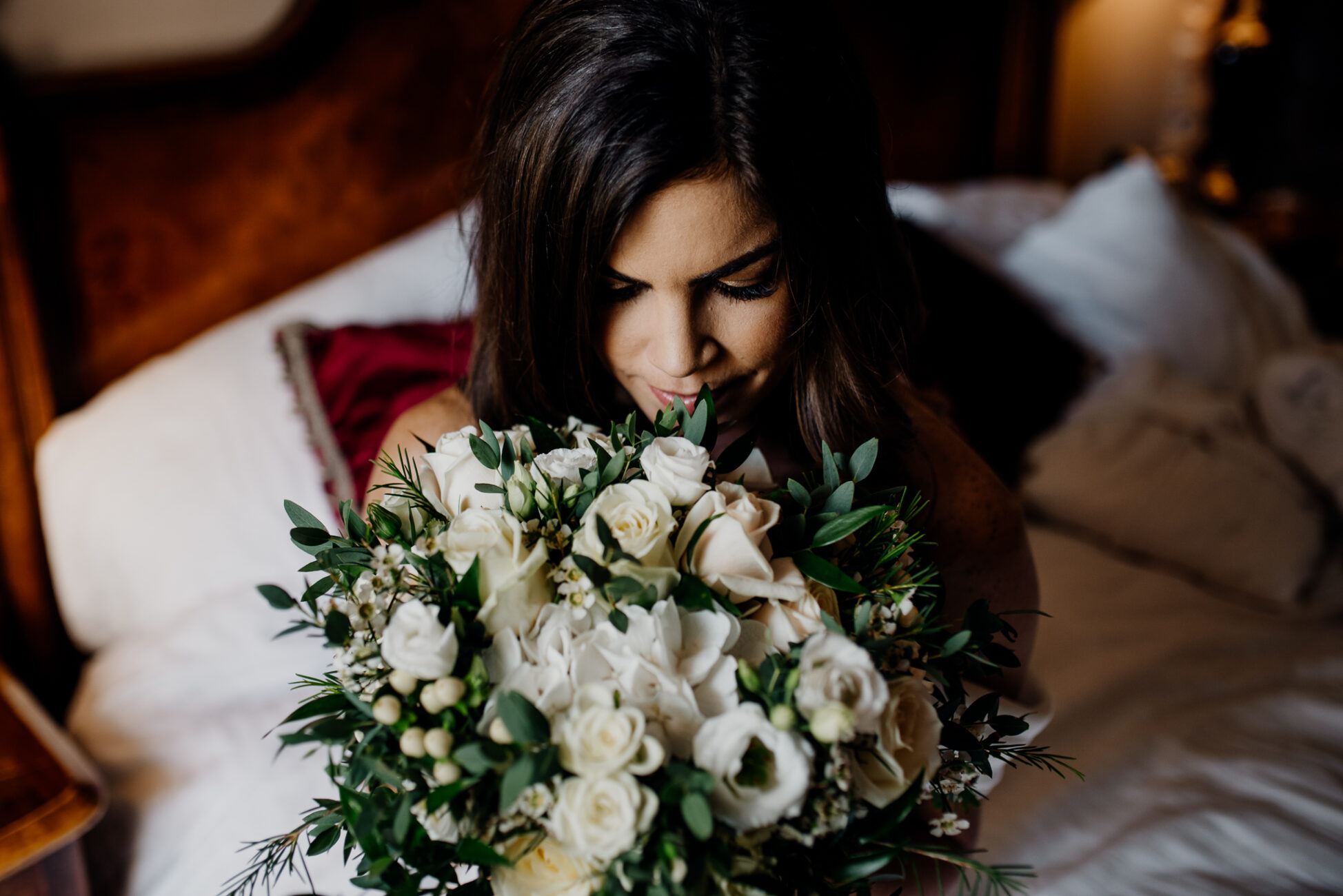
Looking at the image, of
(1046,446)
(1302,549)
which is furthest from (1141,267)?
(1302,549)

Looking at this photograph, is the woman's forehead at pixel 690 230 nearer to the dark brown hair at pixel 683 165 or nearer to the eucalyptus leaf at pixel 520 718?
the dark brown hair at pixel 683 165

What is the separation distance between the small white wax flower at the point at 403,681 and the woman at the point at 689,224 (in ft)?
1.37

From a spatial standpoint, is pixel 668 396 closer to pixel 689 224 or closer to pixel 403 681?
pixel 689 224

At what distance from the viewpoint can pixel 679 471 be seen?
71 cm

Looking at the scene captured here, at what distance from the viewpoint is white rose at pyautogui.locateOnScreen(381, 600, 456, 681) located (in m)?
0.63

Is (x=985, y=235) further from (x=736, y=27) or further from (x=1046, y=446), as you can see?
(x=736, y=27)

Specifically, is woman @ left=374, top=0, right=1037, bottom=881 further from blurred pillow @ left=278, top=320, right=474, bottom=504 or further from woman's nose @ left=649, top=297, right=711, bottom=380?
blurred pillow @ left=278, top=320, right=474, bottom=504

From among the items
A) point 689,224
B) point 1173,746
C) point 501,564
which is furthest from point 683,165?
point 1173,746

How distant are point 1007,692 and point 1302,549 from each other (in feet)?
3.34

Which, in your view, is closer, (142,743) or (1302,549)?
(142,743)

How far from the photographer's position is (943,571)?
1222 mm

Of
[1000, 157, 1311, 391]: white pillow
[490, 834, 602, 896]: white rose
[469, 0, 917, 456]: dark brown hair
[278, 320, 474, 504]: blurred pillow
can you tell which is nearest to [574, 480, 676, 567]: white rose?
[490, 834, 602, 896]: white rose

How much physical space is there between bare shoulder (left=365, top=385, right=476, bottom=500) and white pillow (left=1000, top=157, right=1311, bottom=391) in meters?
1.76

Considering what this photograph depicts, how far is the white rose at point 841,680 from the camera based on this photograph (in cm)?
63
